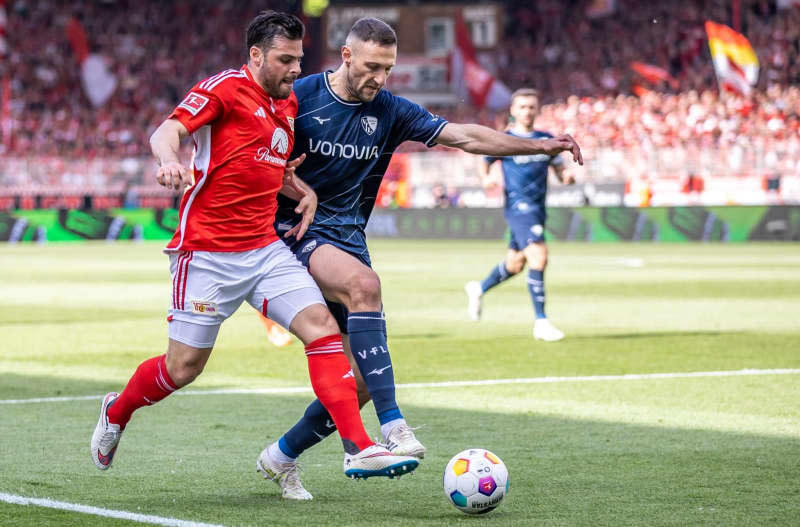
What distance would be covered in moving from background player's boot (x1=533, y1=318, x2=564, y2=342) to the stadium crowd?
21614 mm

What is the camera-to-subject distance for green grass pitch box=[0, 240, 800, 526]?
17.4 feet

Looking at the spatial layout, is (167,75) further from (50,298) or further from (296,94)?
(296,94)

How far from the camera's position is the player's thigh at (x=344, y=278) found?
5.61 m

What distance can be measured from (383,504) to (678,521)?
1.22 m

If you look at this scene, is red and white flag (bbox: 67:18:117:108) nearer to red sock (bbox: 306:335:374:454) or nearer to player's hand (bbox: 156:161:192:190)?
red sock (bbox: 306:335:374:454)

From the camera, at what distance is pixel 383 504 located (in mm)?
5402

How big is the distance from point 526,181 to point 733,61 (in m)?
26.8

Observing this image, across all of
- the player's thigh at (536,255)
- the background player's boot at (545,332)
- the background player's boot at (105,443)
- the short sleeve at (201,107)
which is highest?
the short sleeve at (201,107)

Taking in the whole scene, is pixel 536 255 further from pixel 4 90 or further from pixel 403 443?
pixel 4 90

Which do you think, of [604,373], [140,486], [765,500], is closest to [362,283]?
[140,486]

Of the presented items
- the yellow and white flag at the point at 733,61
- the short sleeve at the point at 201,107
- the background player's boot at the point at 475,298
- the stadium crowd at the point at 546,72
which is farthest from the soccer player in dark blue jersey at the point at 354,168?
the yellow and white flag at the point at 733,61

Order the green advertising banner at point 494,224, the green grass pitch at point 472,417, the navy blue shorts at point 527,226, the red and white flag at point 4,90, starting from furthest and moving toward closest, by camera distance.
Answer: the red and white flag at point 4,90
the green advertising banner at point 494,224
the navy blue shorts at point 527,226
the green grass pitch at point 472,417

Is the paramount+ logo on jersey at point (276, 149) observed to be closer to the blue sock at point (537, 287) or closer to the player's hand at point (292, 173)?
the player's hand at point (292, 173)

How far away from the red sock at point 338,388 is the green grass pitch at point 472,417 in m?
0.30
